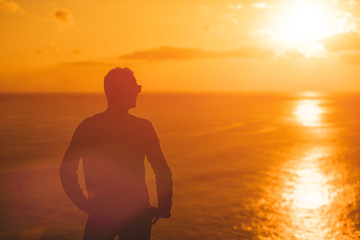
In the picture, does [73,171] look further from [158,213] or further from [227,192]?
[227,192]

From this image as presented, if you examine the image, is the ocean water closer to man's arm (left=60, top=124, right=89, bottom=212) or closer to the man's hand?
the man's hand

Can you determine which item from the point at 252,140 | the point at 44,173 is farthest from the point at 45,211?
the point at 252,140

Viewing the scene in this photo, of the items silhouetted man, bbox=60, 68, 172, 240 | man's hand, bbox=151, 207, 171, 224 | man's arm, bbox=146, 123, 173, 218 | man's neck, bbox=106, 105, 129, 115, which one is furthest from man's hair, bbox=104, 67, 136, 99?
man's hand, bbox=151, 207, 171, 224

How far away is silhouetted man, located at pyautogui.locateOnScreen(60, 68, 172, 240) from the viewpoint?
10.9 feet

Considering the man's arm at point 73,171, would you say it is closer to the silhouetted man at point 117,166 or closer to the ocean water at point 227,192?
the silhouetted man at point 117,166

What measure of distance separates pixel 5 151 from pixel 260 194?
3786 cm

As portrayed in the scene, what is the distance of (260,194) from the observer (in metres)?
32.5

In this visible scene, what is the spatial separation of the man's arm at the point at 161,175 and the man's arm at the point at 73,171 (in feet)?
2.23

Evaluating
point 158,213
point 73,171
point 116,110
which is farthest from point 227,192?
point 116,110

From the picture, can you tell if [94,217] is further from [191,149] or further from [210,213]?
[191,149]

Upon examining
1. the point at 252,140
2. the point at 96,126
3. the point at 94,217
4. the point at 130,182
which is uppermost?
the point at 96,126

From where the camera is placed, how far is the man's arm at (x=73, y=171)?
332 cm

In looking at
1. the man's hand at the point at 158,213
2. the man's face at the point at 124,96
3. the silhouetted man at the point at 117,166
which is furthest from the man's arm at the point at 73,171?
the man's hand at the point at 158,213

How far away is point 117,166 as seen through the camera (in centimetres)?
335
